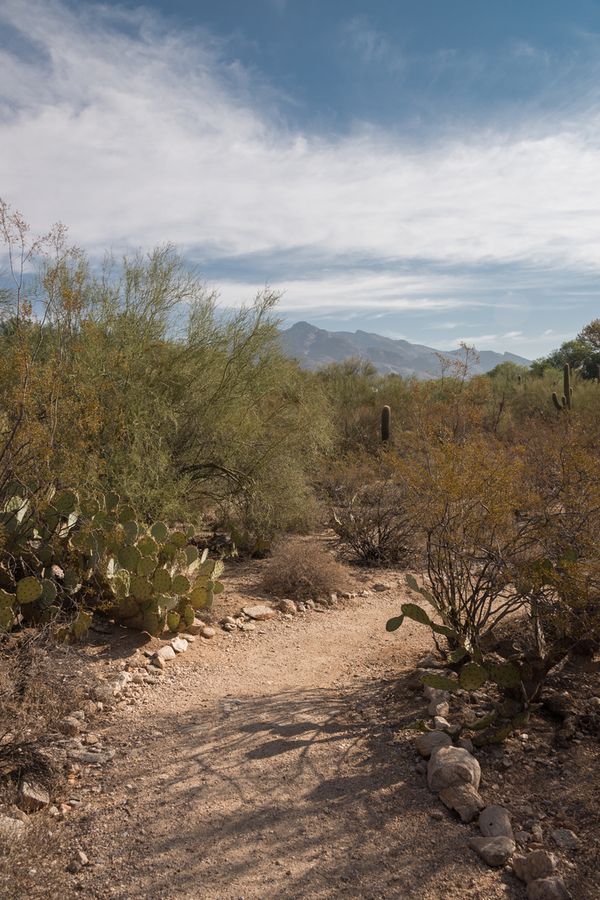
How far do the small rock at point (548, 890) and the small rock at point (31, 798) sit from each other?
258 centimetres

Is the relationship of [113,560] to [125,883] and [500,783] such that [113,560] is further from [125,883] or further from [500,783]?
[500,783]

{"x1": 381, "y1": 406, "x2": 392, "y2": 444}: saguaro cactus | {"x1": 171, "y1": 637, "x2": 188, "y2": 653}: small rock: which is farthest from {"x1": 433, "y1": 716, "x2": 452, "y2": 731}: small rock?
{"x1": 381, "y1": 406, "x2": 392, "y2": 444}: saguaro cactus

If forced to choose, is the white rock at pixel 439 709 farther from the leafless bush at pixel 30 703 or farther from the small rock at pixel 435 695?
the leafless bush at pixel 30 703

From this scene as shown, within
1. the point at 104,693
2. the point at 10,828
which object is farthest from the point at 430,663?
the point at 10,828

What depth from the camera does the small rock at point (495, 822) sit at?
350cm

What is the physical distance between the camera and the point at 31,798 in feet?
12.4

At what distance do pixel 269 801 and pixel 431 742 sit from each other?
1123 millimetres

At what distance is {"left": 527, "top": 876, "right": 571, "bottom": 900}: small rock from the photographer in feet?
9.98

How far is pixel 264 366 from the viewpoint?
11.3 m

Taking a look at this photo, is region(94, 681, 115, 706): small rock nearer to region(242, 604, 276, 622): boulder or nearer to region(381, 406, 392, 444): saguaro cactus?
region(242, 604, 276, 622): boulder

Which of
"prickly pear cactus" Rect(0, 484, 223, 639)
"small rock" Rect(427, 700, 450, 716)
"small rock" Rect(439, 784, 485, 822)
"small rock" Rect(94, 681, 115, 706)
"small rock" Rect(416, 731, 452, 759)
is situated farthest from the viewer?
"prickly pear cactus" Rect(0, 484, 223, 639)

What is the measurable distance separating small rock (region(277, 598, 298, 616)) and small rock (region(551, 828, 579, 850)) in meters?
4.66

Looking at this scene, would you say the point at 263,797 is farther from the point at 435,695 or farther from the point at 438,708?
the point at 435,695

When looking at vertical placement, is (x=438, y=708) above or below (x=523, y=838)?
above
